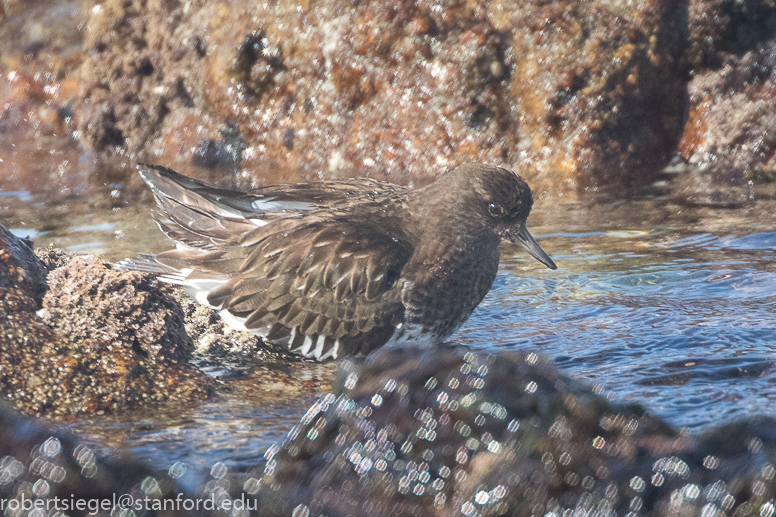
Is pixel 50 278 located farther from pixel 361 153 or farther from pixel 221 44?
pixel 221 44

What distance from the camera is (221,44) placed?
962cm

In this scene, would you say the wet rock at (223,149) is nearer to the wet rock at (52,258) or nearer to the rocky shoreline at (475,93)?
the rocky shoreline at (475,93)

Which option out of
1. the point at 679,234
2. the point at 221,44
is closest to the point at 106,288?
the point at 679,234

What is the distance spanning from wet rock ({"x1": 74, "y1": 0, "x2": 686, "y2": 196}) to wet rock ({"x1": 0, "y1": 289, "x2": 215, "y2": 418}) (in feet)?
15.7

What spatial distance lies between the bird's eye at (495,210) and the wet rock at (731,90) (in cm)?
373

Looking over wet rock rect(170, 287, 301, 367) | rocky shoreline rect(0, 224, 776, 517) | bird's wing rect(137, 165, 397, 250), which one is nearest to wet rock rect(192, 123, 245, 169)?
bird's wing rect(137, 165, 397, 250)

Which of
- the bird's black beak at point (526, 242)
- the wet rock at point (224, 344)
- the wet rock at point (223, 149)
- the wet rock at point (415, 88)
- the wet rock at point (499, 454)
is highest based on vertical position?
the wet rock at point (415, 88)

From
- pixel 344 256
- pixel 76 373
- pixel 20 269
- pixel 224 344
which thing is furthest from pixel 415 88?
pixel 76 373

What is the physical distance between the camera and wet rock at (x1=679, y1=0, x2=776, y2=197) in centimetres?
764

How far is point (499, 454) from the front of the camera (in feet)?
8.42

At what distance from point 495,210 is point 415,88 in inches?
165

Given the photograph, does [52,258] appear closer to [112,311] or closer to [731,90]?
[112,311]

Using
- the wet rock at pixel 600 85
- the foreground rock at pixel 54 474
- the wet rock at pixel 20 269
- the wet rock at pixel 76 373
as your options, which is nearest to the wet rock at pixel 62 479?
the foreground rock at pixel 54 474

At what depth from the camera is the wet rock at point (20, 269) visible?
156 inches
